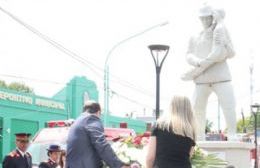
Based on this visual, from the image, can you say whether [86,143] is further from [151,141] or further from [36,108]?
[36,108]

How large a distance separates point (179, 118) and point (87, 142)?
1389 millimetres

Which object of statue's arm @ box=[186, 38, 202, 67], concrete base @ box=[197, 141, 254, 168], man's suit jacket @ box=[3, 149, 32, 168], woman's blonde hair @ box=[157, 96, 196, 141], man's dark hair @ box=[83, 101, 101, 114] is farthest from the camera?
statue's arm @ box=[186, 38, 202, 67]

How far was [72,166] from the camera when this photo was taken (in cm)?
687

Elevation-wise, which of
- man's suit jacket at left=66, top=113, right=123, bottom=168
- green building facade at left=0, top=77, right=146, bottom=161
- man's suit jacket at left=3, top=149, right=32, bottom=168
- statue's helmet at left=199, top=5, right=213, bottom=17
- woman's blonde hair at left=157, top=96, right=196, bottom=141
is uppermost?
statue's helmet at left=199, top=5, right=213, bottom=17

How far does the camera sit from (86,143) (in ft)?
22.2

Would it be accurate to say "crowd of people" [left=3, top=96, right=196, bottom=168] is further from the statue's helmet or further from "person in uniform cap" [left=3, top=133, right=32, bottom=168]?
the statue's helmet

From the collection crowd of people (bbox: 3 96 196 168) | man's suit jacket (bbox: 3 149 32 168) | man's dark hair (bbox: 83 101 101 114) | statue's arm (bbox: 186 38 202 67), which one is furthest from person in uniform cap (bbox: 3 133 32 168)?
statue's arm (bbox: 186 38 202 67)

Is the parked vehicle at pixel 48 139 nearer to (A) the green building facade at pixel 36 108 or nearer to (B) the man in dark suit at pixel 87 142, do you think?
(B) the man in dark suit at pixel 87 142

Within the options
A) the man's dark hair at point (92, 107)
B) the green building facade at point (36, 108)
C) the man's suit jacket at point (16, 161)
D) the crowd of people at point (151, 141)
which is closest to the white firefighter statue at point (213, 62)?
the man's suit jacket at point (16, 161)

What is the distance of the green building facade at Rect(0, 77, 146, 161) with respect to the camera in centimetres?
3100

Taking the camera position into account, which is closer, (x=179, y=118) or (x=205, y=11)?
(x=179, y=118)

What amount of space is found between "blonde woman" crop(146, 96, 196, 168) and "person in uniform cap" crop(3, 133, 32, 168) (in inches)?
138

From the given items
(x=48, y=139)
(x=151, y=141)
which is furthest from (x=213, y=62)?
(x=151, y=141)

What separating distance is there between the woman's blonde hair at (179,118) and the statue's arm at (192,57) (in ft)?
21.0
